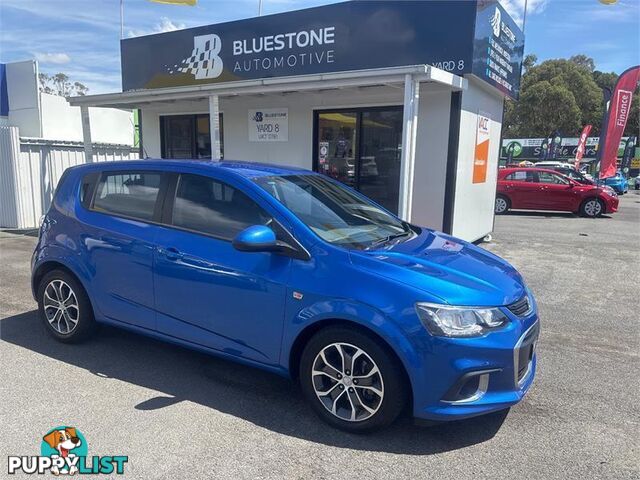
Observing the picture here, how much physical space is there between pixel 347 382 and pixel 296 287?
66cm

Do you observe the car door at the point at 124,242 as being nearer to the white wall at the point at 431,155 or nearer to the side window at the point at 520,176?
the white wall at the point at 431,155

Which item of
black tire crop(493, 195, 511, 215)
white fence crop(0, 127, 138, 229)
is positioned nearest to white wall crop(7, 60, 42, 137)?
white fence crop(0, 127, 138, 229)

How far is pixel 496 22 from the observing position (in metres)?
8.43

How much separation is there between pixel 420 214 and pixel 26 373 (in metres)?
6.22

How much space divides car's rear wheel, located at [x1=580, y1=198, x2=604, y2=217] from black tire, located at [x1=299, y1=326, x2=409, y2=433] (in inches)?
578

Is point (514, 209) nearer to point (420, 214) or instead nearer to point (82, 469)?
point (420, 214)

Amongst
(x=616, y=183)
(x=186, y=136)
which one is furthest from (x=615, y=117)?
(x=186, y=136)

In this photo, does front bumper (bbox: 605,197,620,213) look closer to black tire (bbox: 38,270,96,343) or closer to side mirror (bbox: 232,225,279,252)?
side mirror (bbox: 232,225,279,252)

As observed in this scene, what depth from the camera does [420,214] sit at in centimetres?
845

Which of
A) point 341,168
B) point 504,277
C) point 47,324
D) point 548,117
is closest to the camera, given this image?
point 504,277

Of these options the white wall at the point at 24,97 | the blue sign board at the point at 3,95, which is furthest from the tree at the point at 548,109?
the blue sign board at the point at 3,95

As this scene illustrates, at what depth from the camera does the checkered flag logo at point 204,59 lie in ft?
33.0

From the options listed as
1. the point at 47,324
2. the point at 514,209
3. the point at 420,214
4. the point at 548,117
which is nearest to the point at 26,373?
the point at 47,324

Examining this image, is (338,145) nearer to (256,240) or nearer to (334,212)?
(334,212)
